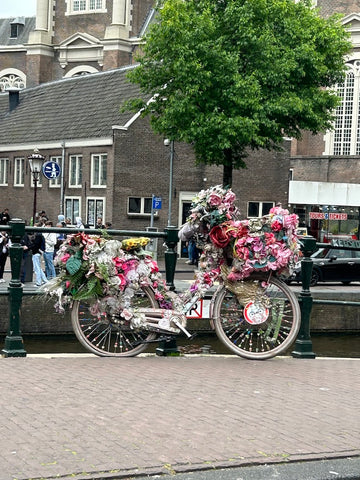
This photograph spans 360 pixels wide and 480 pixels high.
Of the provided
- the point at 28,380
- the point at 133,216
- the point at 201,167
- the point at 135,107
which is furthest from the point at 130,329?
the point at 201,167

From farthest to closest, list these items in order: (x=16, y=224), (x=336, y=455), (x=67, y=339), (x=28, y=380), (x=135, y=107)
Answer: (x=135, y=107) < (x=67, y=339) < (x=16, y=224) < (x=28, y=380) < (x=336, y=455)

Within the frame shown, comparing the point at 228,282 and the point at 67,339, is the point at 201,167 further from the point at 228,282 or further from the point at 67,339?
the point at 228,282

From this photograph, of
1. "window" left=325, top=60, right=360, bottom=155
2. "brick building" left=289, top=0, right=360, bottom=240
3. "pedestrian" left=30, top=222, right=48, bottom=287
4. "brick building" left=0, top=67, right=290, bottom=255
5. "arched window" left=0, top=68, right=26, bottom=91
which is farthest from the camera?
"arched window" left=0, top=68, right=26, bottom=91

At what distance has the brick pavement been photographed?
4660 millimetres

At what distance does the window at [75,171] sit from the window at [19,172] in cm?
439

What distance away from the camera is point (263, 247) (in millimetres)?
8086

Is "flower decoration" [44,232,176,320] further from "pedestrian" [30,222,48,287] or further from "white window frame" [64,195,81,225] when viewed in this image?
"white window frame" [64,195,81,225]

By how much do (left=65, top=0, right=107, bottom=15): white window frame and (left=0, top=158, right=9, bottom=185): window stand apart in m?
22.8

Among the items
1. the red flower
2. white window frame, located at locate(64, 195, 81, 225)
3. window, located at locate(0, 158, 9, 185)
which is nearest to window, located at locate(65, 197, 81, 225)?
white window frame, located at locate(64, 195, 81, 225)

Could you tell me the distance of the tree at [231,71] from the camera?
28562 millimetres

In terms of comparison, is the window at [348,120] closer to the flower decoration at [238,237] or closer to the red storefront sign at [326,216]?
the red storefront sign at [326,216]

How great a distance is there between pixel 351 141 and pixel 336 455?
4800cm

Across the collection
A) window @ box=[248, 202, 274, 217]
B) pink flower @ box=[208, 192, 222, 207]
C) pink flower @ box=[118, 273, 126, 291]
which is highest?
window @ box=[248, 202, 274, 217]

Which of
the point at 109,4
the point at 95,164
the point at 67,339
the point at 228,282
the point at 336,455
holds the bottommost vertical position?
the point at 67,339
